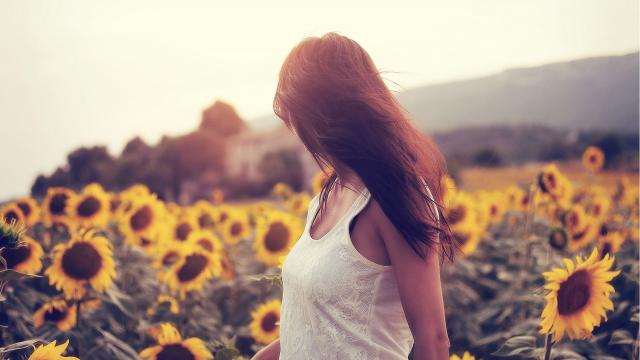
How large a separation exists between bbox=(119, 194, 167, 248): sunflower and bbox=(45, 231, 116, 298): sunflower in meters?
1.30

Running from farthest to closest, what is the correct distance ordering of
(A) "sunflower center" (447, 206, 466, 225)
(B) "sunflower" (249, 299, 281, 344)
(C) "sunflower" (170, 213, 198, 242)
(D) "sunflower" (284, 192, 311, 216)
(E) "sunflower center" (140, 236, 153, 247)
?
(D) "sunflower" (284, 192, 311, 216) → (A) "sunflower center" (447, 206, 466, 225) → (C) "sunflower" (170, 213, 198, 242) → (E) "sunflower center" (140, 236, 153, 247) → (B) "sunflower" (249, 299, 281, 344)

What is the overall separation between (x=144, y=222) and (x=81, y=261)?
1499mm

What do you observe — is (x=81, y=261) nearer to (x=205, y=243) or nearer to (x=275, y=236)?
(x=205, y=243)

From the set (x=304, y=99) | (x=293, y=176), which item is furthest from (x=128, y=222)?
(x=293, y=176)

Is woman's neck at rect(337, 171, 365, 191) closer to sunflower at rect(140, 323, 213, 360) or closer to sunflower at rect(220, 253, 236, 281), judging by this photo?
sunflower at rect(140, 323, 213, 360)

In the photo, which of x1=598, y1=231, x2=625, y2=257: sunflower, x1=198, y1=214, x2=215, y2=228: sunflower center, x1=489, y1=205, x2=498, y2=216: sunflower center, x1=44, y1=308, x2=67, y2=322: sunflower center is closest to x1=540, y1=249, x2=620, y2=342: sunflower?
x1=598, y1=231, x2=625, y2=257: sunflower

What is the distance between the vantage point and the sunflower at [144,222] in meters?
4.25

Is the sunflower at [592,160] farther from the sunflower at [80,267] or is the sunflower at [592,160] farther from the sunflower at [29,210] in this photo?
the sunflower at [29,210]

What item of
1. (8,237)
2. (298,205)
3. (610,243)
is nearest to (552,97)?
(298,205)

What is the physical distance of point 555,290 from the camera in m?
1.93

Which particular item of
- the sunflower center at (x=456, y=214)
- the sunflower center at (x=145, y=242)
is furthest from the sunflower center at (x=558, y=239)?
the sunflower center at (x=145, y=242)

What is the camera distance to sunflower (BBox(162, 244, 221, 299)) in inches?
134

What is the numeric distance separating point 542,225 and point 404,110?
458cm

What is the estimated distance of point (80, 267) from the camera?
2828mm
